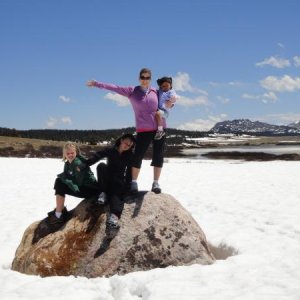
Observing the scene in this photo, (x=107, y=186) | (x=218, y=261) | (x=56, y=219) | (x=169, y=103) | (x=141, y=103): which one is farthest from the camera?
(x=169, y=103)

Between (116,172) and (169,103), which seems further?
(169,103)

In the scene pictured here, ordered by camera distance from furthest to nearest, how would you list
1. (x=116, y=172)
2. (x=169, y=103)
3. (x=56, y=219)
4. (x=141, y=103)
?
(x=169, y=103), (x=141, y=103), (x=56, y=219), (x=116, y=172)

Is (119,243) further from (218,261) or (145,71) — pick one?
(145,71)

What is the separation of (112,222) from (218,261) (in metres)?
2.31

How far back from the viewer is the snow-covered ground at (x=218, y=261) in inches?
266

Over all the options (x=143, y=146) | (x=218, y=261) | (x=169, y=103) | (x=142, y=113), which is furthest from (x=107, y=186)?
(x=218, y=261)

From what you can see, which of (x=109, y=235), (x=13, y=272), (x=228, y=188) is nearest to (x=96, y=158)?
(x=109, y=235)

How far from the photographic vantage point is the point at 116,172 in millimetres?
8805

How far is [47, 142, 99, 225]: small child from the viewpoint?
28.6ft

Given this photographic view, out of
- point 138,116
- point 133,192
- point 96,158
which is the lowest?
point 133,192

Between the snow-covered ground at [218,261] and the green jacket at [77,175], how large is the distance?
1977mm

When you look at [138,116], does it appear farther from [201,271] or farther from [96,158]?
[201,271]

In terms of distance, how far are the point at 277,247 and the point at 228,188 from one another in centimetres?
1113

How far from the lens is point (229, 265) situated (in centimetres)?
819
